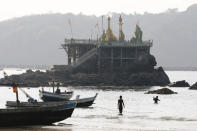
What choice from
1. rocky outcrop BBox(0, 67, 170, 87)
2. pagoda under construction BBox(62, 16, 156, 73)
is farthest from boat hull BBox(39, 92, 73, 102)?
pagoda under construction BBox(62, 16, 156, 73)

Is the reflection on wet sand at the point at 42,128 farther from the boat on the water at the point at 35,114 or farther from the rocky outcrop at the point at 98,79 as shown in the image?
the rocky outcrop at the point at 98,79

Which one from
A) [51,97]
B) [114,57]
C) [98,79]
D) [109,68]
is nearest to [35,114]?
[51,97]

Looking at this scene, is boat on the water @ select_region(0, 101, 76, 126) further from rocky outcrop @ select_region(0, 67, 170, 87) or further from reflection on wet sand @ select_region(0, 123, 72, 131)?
rocky outcrop @ select_region(0, 67, 170, 87)

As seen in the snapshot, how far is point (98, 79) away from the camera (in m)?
126

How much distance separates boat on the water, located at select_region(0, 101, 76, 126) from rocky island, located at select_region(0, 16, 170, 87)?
254ft

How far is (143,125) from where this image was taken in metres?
45.3

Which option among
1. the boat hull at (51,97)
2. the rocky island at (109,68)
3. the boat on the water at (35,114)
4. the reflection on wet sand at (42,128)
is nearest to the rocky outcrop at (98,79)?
the rocky island at (109,68)

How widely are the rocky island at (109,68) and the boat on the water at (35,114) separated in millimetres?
77322

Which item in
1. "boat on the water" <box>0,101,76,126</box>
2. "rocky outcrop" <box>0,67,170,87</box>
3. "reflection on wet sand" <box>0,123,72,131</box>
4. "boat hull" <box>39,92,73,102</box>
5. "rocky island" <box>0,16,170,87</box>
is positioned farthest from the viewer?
"rocky island" <box>0,16,170,87</box>

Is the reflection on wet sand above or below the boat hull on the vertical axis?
below

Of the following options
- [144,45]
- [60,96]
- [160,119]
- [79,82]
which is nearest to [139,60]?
[144,45]

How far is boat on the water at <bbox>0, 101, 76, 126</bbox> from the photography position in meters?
42.2

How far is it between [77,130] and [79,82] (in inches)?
3136

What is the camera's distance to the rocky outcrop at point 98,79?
12262 cm
